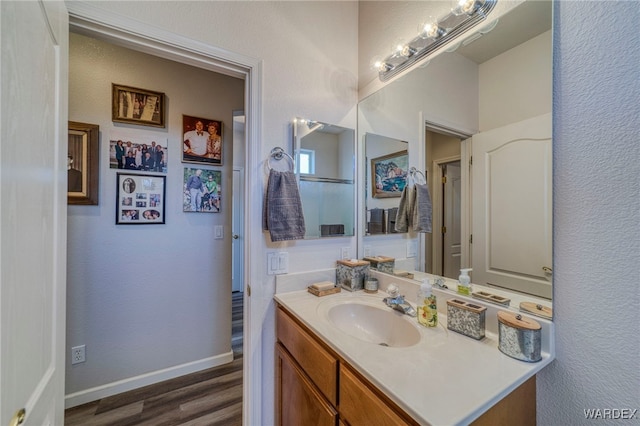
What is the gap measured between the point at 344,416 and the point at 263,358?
667 mm

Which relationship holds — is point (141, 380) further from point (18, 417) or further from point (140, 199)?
point (18, 417)

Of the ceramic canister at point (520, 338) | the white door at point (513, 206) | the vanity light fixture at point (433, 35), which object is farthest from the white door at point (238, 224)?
the ceramic canister at point (520, 338)

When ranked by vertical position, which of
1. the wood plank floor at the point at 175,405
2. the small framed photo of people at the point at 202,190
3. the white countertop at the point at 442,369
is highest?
the small framed photo of people at the point at 202,190

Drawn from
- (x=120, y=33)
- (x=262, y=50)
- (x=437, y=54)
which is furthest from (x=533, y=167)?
(x=120, y=33)

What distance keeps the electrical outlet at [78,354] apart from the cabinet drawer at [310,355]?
145cm

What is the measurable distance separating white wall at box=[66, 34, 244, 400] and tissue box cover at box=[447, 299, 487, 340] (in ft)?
5.71

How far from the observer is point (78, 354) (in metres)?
1.67

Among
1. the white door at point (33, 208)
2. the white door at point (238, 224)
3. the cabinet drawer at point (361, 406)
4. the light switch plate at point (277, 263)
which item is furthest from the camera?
the white door at point (238, 224)

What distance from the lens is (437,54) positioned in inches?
46.7

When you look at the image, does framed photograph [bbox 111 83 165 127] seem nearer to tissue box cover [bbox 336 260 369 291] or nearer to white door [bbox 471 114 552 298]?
tissue box cover [bbox 336 260 369 291]

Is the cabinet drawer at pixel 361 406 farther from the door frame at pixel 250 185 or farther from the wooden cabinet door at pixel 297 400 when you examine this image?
the door frame at pixel 250 185

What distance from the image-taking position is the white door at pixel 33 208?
50 centimetres

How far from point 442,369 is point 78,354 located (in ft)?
7.28

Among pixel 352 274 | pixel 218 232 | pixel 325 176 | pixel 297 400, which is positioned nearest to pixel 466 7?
pixel 325 176
